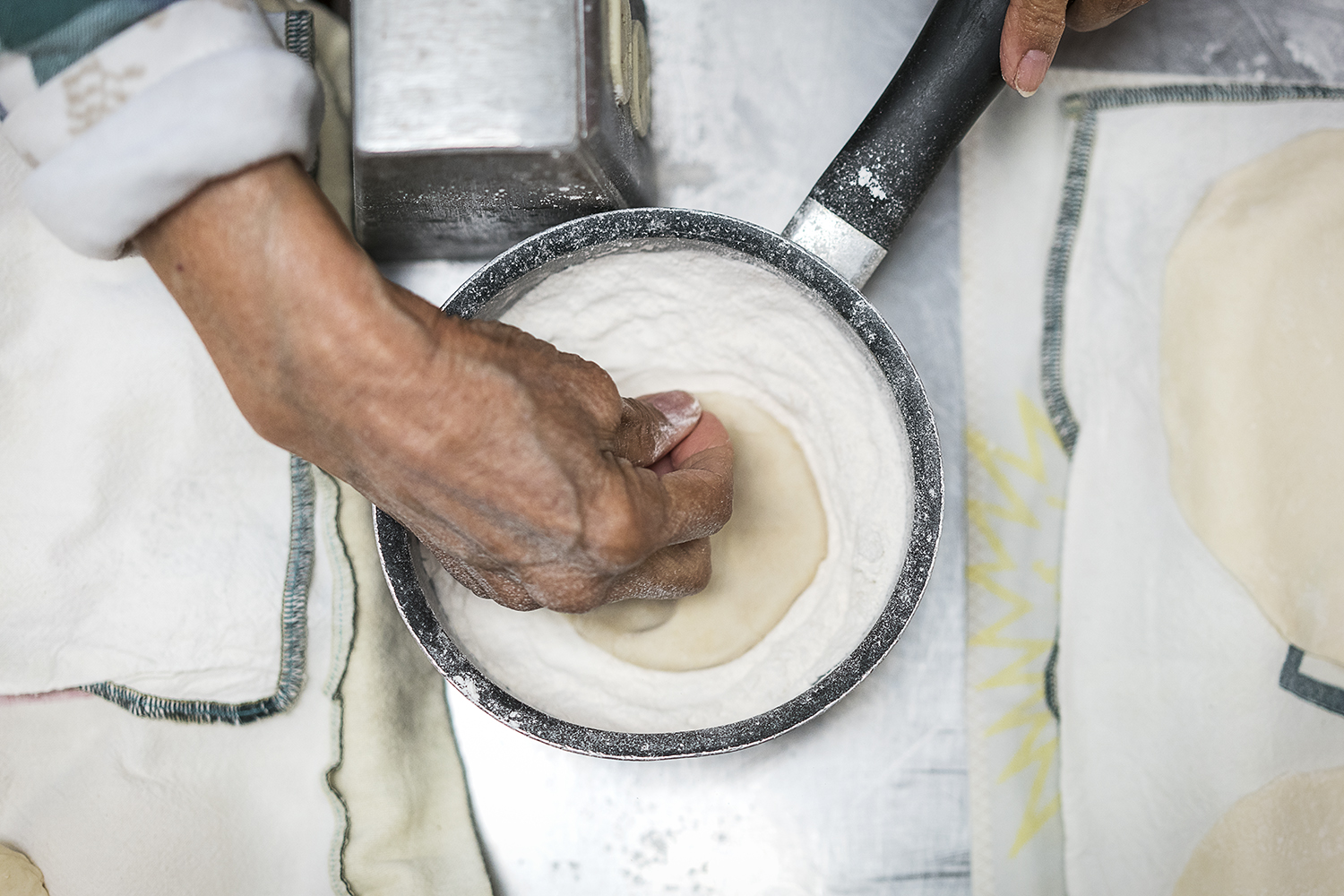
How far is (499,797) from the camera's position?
2.19 ft

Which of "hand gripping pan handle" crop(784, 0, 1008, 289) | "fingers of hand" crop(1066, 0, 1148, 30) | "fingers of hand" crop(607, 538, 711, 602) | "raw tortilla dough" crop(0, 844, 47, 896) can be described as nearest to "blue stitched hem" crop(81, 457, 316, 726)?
"raw tortilla dough" crop(0, 844, 47, 896)

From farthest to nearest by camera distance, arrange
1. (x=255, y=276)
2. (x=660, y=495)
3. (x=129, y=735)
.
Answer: (x=129, y=735) → (x=660, y=495) → (x=255, y=276)

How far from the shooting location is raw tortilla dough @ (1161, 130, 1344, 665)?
622 millimetres

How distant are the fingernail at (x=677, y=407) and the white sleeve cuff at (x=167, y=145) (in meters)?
0.28

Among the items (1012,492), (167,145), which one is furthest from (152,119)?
(1012,492)

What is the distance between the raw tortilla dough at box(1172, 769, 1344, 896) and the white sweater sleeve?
743 millimetres

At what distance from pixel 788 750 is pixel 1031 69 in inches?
19.8

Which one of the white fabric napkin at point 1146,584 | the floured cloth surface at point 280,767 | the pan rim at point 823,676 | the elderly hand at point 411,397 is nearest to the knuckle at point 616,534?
the elderly hand at point 411,397

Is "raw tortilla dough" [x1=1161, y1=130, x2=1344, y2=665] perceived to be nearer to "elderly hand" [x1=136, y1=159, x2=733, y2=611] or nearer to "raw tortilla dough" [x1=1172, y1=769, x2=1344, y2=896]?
"raw tortilla dough" [x1=1172, y1=769, x2=1344, y2=896]

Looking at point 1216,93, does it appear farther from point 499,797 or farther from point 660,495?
point 499,797

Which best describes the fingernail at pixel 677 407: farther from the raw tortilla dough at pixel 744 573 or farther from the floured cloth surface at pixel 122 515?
the floured cloth surface at pixel 122 515

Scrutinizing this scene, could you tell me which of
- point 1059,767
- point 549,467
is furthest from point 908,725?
point 549,467

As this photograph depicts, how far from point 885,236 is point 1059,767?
43 centimetres

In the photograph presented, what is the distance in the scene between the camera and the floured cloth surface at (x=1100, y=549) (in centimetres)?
64
